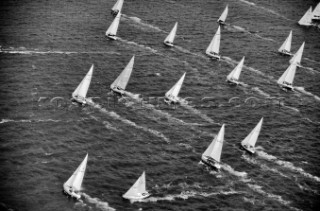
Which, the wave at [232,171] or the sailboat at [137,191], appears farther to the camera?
the wave at [232,171]

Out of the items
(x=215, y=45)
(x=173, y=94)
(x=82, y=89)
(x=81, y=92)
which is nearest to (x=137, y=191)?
(x=81, y=92)

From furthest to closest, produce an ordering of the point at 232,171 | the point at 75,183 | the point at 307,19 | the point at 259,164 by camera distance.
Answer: the point at 307,19, the point at 259,164, the point at 232,171, the point at 75,183

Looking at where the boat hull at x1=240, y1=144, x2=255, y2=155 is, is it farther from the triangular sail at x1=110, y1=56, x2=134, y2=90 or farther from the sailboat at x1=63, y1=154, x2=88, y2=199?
the sailboat at x1=63, y1=154, x2=88, y2=199

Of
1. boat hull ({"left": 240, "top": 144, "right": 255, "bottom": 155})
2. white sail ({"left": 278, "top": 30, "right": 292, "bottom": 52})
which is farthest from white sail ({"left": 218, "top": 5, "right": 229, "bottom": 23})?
boat hull ({"left": 240, "top": 144, "right": 255, "bottom": 155})

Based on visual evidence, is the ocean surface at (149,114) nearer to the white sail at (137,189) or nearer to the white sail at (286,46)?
the white sail at (137,189)

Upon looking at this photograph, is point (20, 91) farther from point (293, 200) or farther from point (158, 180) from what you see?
point (293, 200)

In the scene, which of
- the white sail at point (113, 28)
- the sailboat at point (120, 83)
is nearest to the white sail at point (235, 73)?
the sailboat at point (120, 83)

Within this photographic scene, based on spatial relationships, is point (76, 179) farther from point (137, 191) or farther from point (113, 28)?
point (113, 28)
